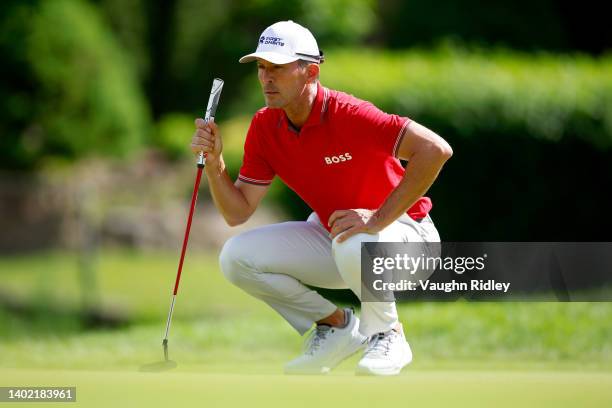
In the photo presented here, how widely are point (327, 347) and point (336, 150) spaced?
920 millimetres

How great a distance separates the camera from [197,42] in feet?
54.4

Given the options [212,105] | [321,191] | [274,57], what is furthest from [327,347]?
[274,57]

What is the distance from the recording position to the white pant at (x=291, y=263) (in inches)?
196

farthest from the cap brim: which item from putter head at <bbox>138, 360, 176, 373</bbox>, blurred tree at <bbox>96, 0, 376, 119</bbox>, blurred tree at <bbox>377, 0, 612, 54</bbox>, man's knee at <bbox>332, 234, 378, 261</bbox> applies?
blurred tree at <bbox>96, 0, 376, 119</bbox>

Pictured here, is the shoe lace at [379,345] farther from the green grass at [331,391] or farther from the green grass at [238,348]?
the green grass at [331,391]

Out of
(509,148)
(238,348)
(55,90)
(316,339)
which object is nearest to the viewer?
(316,339)

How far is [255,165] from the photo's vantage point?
16.9 feet

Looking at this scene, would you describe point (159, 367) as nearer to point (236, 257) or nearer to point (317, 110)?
point (236, 257)

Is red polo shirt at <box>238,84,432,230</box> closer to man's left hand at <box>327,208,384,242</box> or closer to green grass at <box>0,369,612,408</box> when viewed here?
man's left hand at <box>327,208,384,242</box>

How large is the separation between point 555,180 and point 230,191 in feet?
14.8

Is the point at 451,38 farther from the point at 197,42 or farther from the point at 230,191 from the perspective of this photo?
the point at 230,191

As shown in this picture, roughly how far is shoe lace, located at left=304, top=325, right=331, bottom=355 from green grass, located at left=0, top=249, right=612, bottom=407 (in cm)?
19

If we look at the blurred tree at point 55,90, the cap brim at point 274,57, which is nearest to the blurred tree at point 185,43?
the blurred tree at point 55,90

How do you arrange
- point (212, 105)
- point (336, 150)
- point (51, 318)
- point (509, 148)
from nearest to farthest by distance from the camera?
1. point (336, 150)
2. point (212, 105)
3. point (509, 148)
4. point (51, 318)
